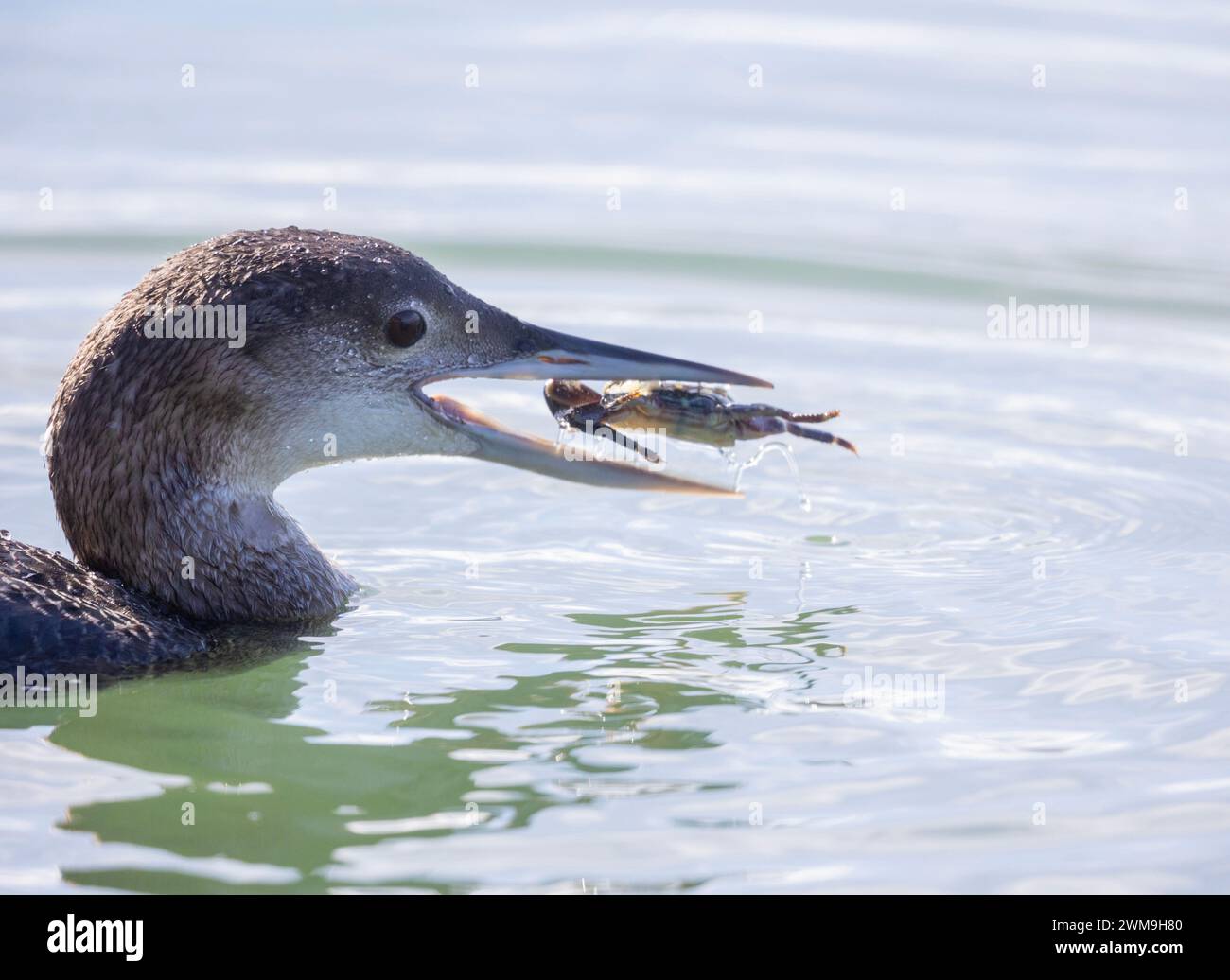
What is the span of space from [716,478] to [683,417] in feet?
4.97

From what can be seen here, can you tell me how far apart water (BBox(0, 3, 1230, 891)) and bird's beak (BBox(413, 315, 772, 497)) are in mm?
489

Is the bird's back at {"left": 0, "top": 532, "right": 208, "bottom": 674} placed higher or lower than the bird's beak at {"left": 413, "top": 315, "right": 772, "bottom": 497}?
lower

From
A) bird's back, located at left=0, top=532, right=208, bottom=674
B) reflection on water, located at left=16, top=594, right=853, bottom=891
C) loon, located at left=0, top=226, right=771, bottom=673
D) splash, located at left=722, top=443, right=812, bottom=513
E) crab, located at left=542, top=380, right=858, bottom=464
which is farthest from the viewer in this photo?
splash, located at left=722, top=443, right=812, bottom=513

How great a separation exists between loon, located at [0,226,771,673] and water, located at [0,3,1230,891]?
0.93 ft

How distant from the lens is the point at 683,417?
669 centimetres

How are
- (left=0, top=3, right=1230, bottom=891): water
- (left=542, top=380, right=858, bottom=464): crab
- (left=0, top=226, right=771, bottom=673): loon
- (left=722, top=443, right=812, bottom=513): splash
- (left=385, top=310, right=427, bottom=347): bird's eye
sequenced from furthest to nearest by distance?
(left=722, top=443, right=812, bottom=513): splash
(left=542, top=380, right=858, bottom=464): crab
(left=385, top=310, right=427, bottom=347): bird's eye
(left=0, top=226, right=771, bottom=673): loon
(left=0, top=3, right=1230, bottom=891): water

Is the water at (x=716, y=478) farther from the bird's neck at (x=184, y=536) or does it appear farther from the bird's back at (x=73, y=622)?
the bird's neck at (x=184, y=536)

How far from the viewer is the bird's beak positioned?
634 centimetres

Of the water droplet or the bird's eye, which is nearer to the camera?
the bird's eye

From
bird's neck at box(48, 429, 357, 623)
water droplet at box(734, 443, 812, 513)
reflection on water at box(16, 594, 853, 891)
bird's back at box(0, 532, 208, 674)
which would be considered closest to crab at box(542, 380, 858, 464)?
water droplet at box(734, 443, 812, 513)

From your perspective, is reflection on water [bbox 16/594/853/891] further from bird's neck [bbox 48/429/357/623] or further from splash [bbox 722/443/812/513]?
splash [bbox 722/443/812/513]

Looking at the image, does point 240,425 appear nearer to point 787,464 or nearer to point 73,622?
point 73,622

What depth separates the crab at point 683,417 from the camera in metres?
6.64

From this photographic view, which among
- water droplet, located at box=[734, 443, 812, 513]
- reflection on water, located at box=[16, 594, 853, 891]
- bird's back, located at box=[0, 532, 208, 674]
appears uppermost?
water droplet, located at box=[734, 443, 812, 513]
